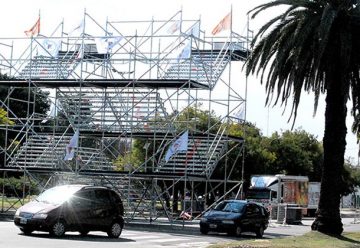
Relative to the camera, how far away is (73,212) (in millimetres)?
24047

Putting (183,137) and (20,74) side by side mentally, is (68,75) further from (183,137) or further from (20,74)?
(183,137)

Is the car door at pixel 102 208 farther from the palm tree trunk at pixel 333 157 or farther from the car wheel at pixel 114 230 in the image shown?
the palm tree trunk at pixel 333 157

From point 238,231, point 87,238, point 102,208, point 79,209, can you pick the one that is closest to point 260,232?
point 238,231

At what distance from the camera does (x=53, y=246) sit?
66.2 feet

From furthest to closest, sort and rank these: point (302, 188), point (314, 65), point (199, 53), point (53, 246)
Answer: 1. point (302, 188)
2. point (199, 53)
3. point (314, 65)
4. point (53, 246)

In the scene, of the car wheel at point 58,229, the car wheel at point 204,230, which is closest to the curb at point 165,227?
the car wheel at point 204,230

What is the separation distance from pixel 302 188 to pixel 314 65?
34.1 meters

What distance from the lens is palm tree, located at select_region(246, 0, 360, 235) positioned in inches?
976

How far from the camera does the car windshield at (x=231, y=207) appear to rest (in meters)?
31.1

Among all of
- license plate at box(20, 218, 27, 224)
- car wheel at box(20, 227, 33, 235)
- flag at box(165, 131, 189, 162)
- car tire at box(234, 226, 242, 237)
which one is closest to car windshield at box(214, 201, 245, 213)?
car tire at box(234, 226, 242, 237)

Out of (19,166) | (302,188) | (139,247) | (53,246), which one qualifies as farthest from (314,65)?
(302,188)

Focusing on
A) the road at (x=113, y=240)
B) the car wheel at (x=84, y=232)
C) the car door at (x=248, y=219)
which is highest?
the car door at (x=248, y=219)

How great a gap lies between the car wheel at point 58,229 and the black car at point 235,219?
813 cm

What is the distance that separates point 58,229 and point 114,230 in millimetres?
2382
